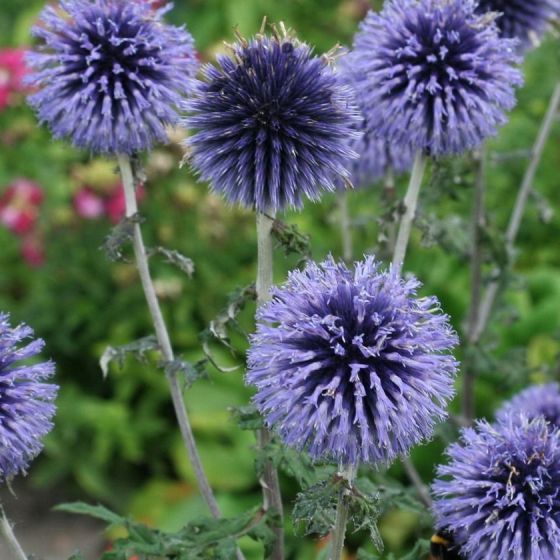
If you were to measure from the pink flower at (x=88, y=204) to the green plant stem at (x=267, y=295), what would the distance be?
2.62 metres

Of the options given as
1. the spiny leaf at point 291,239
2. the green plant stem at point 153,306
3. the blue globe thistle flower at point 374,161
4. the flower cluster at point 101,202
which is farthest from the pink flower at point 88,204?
the spiny leaf at point 291,239

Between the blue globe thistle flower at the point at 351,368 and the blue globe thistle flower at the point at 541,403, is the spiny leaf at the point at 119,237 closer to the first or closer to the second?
the blue globe thistle flower at the point at 351,368

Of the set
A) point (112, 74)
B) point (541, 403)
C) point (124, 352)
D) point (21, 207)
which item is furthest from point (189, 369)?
point (21, 207)

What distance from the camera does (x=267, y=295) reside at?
194 centimetres

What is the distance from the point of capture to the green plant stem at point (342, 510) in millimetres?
1669

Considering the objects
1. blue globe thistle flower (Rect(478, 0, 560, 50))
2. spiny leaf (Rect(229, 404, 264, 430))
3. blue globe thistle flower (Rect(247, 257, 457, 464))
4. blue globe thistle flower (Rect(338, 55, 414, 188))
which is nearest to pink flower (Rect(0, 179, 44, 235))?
blue globe thistle flower (Rect(338, 55, 414, 188))

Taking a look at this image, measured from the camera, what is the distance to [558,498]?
1792 millimetres

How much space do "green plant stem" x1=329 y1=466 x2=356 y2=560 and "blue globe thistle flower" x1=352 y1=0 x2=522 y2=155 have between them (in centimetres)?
85

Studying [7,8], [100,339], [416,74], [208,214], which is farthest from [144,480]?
[7,8]

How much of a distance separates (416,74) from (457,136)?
0.58 ft

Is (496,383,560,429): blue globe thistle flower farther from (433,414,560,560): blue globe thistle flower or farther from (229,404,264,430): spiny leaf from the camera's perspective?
(229,404,264,430): spiny leaf

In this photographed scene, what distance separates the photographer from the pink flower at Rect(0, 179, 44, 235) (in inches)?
175

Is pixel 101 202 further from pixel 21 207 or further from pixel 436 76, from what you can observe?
pixel 436 76

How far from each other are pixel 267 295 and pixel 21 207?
2.85m
